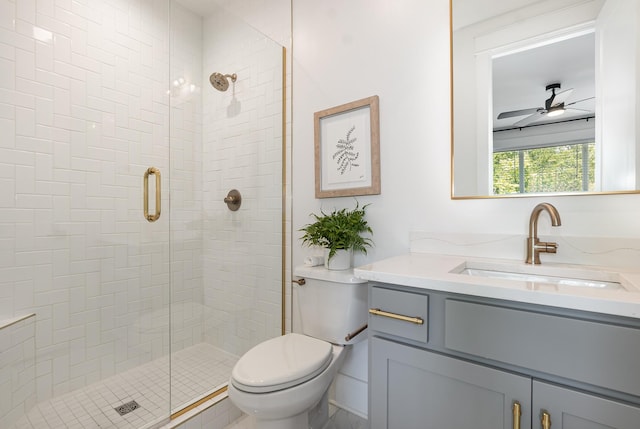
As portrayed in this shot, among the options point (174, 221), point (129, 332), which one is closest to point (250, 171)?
point (174, 221)

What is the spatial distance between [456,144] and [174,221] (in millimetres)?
1649

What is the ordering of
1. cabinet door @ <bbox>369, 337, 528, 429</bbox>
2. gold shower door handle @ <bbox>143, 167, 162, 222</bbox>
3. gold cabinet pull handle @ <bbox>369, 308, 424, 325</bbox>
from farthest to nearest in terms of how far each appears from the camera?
gold shower door handle @ <bbox>143, 167, 162, 222</bbox> < gold cabinet pull handle @ <bbox>369, 308, 424, 325</bbox> < cabinet door @ <bbox>369, 337, 528, 429</bbox>

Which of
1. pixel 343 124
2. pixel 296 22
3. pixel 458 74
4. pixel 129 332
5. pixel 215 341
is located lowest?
pixel 215 341

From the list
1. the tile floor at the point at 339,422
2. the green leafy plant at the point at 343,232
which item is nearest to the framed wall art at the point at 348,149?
the green leafy plant at the point at 343,232

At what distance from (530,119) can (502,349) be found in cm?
93

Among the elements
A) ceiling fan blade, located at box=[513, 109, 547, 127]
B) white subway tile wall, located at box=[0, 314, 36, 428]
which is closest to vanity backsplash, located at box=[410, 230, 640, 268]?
ceiling fan blade, located at box=[513, 109, 547, 127]

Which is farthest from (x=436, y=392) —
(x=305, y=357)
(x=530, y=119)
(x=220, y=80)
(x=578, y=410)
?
(x=220, y=80)

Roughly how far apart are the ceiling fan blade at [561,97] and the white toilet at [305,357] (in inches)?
41.6

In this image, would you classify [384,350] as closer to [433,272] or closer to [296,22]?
[433,272]

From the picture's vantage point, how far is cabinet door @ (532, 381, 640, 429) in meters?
0.64

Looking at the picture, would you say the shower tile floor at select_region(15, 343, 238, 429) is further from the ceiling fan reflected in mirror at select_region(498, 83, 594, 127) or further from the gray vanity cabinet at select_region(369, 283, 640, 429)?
the ceiling fan reflected in mirror at select_region(498, 83, 594, 127)

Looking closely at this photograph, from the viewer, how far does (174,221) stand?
188 cm

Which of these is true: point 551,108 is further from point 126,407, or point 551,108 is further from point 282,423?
point 126,407

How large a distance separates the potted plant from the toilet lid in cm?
39
